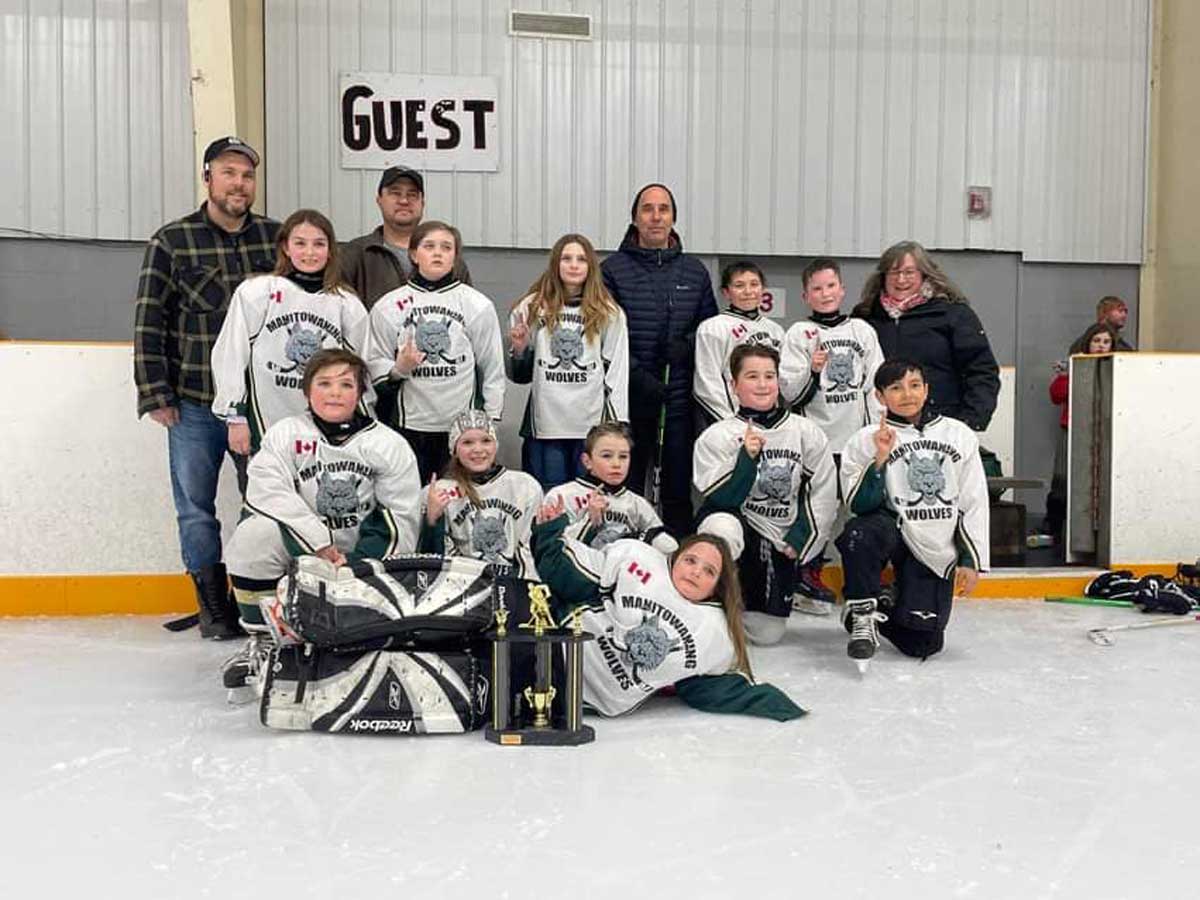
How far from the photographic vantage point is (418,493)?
2943mm

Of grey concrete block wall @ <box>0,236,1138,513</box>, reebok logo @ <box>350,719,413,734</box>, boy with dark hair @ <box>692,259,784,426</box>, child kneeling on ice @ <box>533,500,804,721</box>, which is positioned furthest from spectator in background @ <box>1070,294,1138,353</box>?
reebok logo @ <box>350,719,413,734</box>

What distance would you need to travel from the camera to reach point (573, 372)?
11.5 ft

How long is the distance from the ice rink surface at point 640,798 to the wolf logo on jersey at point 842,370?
3.44ft

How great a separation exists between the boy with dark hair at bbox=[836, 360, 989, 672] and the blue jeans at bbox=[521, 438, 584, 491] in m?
0.81

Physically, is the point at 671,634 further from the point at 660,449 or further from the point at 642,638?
the point at 660,449

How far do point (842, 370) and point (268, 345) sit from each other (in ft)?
5.53

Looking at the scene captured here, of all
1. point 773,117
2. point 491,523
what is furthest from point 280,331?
point 773,117

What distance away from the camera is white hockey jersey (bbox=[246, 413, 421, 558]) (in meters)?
2.80

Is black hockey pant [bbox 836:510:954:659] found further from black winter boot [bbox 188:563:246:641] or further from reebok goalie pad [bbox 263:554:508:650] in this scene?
black winter boot [bbox 188:563:246:641]

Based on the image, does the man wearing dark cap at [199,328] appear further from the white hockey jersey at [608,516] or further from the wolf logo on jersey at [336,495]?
the white hockey jersey at [608,516]

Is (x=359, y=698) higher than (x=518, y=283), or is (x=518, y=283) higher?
(x=518, y=283)

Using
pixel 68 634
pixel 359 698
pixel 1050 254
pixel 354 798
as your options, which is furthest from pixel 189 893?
pixel 1050 254

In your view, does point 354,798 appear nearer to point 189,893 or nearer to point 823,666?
point 189,893

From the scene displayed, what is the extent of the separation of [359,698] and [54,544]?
180 centimetres
